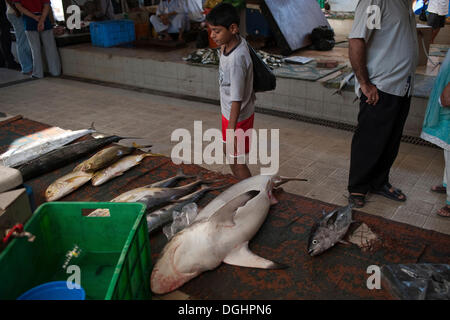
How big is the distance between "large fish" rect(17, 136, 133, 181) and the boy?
1.08 m

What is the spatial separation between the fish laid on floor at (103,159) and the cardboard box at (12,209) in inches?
33.7

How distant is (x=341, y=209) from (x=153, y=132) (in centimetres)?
Answer: 406

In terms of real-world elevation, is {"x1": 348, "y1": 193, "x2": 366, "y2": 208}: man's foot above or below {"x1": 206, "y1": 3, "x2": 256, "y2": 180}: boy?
below

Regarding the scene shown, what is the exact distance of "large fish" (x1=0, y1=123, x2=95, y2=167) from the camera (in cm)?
299

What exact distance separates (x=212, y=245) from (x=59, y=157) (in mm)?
1728

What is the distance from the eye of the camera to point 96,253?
1915mm

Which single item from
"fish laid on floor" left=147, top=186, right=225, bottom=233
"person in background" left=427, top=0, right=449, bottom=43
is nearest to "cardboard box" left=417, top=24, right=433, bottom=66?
"person in background" left=427, top=0, right=449, bottom=43

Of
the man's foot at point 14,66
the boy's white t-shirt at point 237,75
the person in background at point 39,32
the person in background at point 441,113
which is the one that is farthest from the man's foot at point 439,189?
the man's foot at point 14,66

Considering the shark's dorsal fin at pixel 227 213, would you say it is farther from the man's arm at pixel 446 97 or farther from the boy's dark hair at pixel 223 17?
the man's arm at pixel 446 97

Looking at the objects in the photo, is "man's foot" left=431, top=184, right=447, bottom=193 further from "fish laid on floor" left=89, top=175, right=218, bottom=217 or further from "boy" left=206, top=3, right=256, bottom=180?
"fish laid on floor" left=89, top=175, right=218, bottom=217

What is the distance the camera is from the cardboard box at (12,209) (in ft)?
5.78
